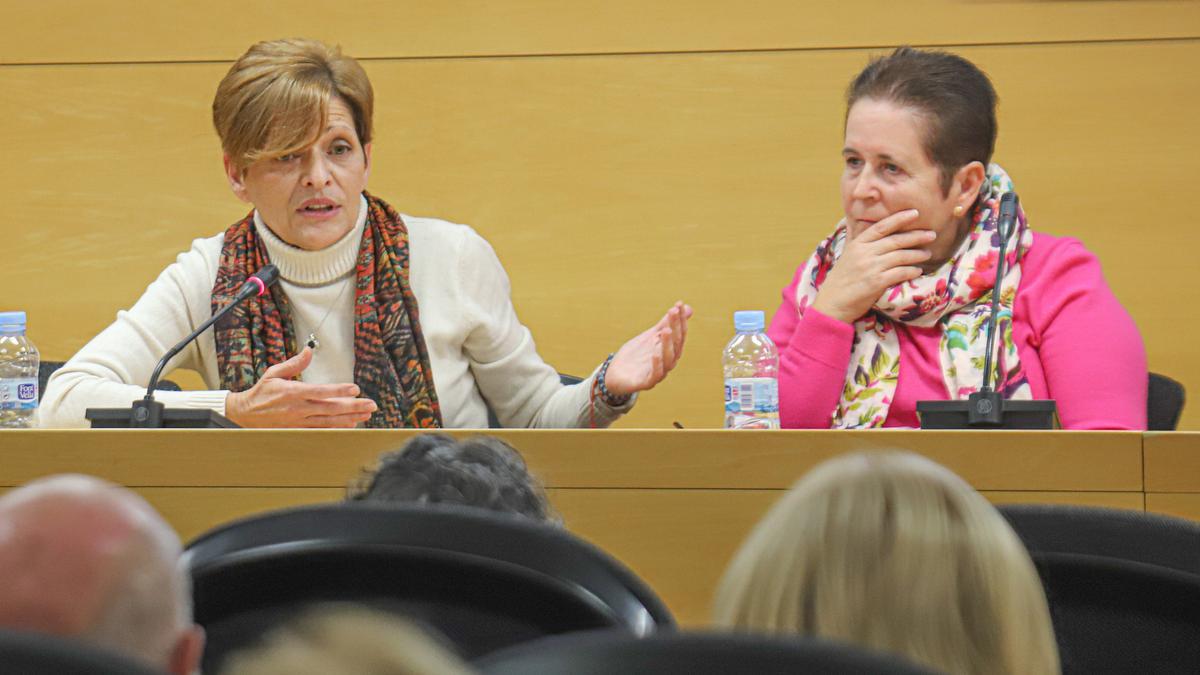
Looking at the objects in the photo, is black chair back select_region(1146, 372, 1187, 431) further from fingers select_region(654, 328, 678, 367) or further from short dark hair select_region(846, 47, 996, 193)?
fingers select_region(654, 328, 678, 367)

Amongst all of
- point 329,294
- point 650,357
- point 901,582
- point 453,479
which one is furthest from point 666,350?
point 901,582

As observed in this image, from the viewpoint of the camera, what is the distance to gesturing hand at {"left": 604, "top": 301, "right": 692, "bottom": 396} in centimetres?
253

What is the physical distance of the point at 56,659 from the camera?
1.87 ft

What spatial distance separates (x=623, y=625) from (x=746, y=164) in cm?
297

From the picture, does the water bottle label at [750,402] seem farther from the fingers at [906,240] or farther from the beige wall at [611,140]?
the beige wall at [611,140]

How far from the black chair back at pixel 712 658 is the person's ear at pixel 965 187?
213 centimetres

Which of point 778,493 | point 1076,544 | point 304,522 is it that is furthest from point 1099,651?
point 778,493

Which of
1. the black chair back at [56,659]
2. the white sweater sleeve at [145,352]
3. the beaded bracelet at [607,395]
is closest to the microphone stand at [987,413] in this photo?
the beaded bracelet at [607,395]

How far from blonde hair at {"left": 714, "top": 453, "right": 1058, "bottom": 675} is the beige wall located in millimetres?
2925

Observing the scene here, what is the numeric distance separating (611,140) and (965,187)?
138cm

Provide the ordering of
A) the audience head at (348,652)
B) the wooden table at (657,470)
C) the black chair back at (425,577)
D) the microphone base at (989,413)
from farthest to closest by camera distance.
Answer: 1. the microphone base at (989,413)
2. the wooden table at (657,470)
3. the black chair back at (425,577)
4. the audience head at (348,652)

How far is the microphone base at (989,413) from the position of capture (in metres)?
2.05

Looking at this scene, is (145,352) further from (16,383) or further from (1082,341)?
(1082,341)

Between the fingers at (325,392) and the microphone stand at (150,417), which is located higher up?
the fingers at (325,392)
